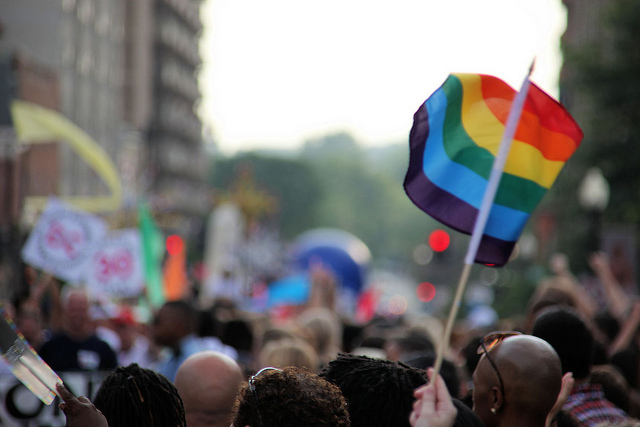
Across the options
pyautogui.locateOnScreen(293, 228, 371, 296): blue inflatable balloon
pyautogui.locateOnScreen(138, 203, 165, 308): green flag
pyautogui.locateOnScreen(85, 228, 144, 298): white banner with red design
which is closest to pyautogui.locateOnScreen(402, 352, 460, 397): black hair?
pyautogui.locateOnScreen(85, 228, 144, 298): white banner with red design

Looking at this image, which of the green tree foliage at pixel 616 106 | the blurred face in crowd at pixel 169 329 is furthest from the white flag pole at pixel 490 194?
the green tree foliage at pixel 616 106

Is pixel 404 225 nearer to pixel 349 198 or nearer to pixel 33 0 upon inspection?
pixel 349 198

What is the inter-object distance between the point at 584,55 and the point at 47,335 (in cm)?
1667

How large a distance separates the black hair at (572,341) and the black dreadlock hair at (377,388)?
1.29 metres

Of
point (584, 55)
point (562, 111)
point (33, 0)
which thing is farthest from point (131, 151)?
point (562, 111)

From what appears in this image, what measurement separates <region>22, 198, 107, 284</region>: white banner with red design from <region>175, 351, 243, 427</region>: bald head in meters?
6.52

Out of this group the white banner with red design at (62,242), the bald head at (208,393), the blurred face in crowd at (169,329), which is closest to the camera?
the bald head at (208,393)

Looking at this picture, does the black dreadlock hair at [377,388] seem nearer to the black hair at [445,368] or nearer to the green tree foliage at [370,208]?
the black hair at [445,368]

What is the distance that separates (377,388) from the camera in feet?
11.6

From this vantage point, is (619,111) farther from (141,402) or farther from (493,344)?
(141,402)

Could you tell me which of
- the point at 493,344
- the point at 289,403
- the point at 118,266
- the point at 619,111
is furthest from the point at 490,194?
the point at 619,111

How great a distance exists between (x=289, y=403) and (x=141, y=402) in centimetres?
109

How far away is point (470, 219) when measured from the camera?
4125mm

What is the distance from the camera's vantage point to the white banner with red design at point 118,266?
12195mm
